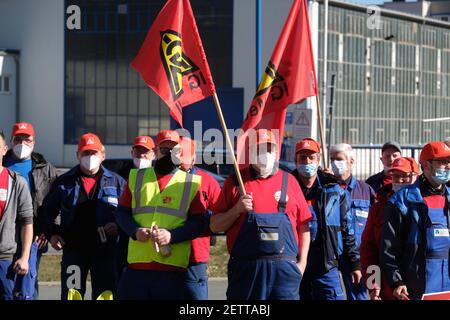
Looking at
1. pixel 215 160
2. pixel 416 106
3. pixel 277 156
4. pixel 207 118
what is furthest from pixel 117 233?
pixel 416 106

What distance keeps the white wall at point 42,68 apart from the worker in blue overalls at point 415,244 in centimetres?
5324

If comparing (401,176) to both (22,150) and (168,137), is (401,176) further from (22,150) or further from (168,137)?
(22,150)

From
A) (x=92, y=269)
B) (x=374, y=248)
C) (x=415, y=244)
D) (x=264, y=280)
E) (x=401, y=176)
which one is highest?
(x=401, y=176)

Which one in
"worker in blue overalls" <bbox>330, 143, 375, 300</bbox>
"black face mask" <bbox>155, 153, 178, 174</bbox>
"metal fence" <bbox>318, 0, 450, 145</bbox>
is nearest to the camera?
"black face mask" <bbox>155, 153, 178, 174</bbox>

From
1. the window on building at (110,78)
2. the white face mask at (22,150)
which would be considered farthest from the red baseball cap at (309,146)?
the window on building at (110,78)

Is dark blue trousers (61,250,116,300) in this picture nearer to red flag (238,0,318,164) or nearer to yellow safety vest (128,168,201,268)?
red flag (238,0,318,164)

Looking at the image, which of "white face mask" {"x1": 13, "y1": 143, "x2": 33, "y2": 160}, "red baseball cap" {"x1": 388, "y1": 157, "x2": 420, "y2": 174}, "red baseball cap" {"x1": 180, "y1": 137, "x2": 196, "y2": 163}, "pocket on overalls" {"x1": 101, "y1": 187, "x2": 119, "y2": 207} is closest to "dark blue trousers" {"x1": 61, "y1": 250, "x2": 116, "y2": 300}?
"pocket on overalls" {"x1": 101, "y1": 187, "x2": 119, "y2": 207}

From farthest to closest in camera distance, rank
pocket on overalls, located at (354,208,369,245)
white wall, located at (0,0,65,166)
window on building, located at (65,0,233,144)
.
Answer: white wall, located at (0,0,65,166), window on building, located at (65,0,233,144), pocket on overalls, located at (354,208,369,245)

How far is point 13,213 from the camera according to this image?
8500 millimetres

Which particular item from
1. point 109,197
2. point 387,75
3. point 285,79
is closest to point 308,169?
point 285,79

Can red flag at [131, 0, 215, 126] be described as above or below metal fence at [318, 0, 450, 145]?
below

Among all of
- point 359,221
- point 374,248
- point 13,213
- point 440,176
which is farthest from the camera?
point 359,221

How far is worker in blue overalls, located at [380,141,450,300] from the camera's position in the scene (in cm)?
732

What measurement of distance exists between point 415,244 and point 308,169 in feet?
5.57
